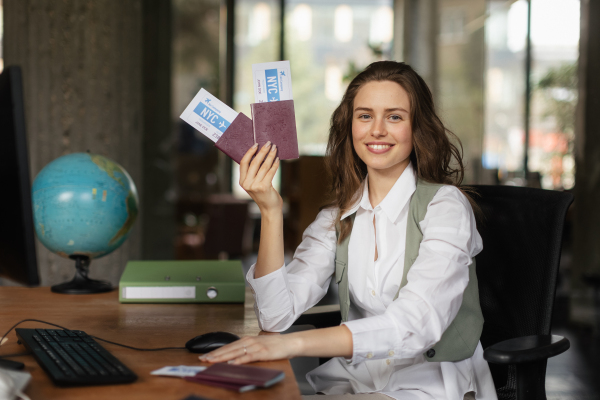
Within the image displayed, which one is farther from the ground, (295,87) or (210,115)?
(295,87)

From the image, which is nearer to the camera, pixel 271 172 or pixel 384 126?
pixel 271 172

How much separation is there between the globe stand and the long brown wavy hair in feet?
2.41

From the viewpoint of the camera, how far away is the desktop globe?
1549mm

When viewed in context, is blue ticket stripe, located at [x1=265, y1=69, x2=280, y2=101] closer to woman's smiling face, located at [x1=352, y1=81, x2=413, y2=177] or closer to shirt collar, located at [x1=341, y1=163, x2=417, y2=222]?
woman's smiling face, located at [x1=352, y1=81, x2=413, y2=177]

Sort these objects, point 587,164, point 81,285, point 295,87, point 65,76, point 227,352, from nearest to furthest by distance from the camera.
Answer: point 227,352, point 81,285, point 65,76, point 587,164, point 295,87

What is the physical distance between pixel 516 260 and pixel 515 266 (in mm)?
15

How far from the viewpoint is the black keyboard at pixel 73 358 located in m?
0.85

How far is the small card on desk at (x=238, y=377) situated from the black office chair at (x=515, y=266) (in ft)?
1.65

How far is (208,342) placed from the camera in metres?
1.03

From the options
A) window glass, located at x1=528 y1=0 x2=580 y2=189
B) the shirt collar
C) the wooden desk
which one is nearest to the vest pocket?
the shirt collar

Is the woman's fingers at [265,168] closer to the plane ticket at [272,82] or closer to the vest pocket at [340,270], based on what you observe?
the plane ticket at [272,82]

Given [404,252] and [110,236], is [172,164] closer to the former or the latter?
[110,236]

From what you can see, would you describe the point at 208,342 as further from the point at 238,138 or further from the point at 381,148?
the point at 381,148

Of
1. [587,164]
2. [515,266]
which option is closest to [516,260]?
[515,266]
